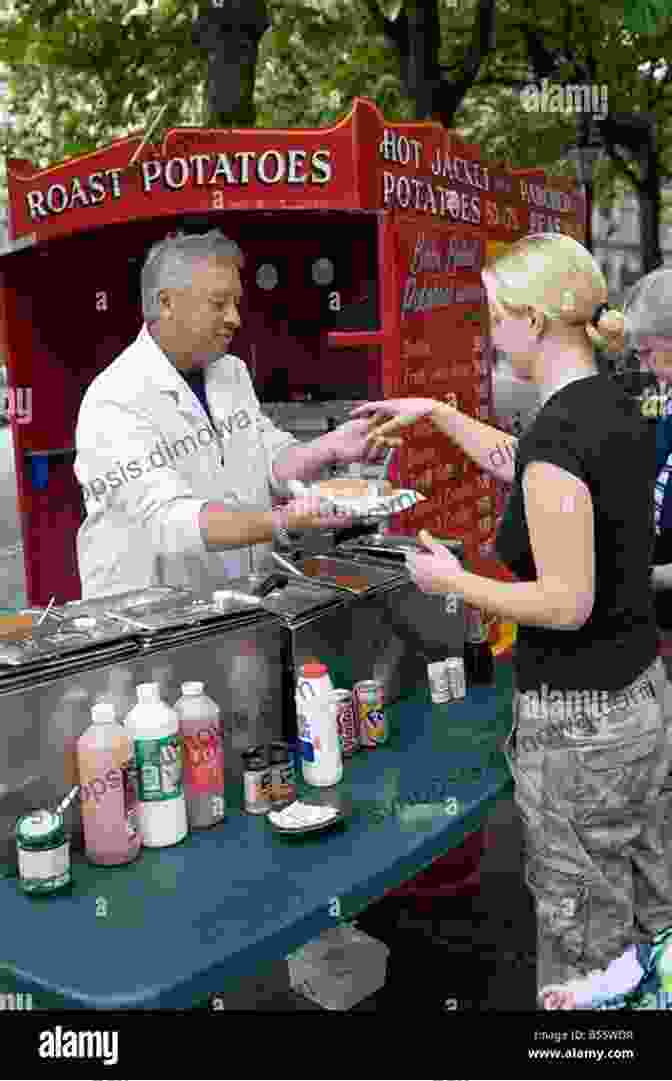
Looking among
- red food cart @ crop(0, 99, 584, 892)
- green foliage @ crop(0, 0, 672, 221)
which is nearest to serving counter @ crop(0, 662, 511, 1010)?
red food cart @ crop(0, 99, 584, 892)

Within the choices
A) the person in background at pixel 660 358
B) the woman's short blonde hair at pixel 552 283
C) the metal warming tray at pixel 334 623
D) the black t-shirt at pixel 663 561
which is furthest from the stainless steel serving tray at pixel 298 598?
the black t-shirt at pixel 663 561

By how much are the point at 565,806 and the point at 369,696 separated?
0.66 m

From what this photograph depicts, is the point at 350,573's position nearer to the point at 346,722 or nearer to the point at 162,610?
the point at 346,722

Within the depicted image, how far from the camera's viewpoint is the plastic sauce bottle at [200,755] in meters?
2.49

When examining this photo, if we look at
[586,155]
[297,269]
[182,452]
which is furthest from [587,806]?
[586,155]

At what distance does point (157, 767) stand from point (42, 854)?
0.28 m

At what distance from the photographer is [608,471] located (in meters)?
2.26

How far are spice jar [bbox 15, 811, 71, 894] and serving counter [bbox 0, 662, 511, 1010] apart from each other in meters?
0.03

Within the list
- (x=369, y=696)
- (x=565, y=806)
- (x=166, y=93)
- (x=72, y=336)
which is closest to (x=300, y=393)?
(x=72, y=336)

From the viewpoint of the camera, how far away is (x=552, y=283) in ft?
7.60

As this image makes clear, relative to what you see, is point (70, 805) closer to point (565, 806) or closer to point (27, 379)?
point (565, 806)

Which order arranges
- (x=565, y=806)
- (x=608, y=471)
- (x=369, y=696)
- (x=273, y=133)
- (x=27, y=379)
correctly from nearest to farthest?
(x=608, y=471) → (x=565, y=806) → (x=369, y=696) → (x=273, y=133) → (x=27, y=379)

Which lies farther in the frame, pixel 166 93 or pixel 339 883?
pixel 166 93

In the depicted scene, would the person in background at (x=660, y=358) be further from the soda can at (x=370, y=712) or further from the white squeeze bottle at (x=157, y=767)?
the white squeeze bottle at (x=157, y=767)
